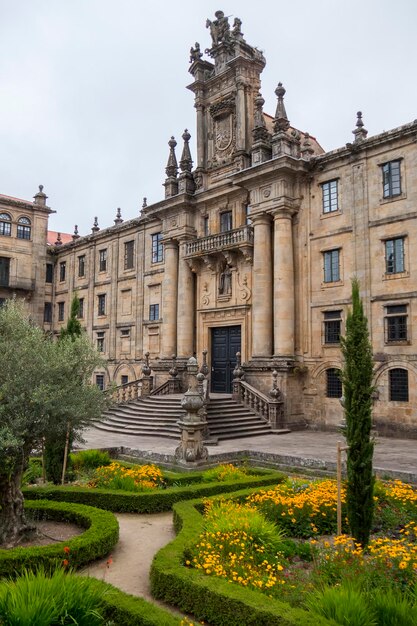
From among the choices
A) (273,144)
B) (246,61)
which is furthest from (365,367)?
(246,61)

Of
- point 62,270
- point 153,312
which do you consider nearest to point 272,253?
point 153,312

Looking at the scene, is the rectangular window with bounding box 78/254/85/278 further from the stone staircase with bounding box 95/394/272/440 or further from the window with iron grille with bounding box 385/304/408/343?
the window with iron grille with bounding box 385/304/408/343

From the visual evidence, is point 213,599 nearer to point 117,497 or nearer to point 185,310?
point 117,497

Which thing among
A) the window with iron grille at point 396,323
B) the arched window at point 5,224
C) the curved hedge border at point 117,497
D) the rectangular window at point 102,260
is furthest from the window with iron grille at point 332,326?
the arched window at point 5,224

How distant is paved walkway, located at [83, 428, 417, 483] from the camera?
49.1 ft

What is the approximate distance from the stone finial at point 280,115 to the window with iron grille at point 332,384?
1192cm

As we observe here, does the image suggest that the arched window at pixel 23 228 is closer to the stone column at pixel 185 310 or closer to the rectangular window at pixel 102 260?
the rectangular window at pixel 102 260

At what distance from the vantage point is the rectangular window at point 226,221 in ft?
95.1

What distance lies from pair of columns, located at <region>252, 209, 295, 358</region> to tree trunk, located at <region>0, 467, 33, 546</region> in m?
16.3

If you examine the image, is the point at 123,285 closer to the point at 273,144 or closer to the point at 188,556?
the point at 273,144

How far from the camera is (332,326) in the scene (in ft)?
78.6

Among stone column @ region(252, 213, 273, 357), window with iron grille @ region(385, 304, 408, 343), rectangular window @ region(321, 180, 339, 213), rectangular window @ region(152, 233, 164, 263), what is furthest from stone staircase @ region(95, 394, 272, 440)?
rectangular window @ region(152, 233, 164, 263)

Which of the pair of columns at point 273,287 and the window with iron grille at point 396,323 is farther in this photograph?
the pair of columns at point 273,287

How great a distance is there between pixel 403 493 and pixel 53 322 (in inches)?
1447
